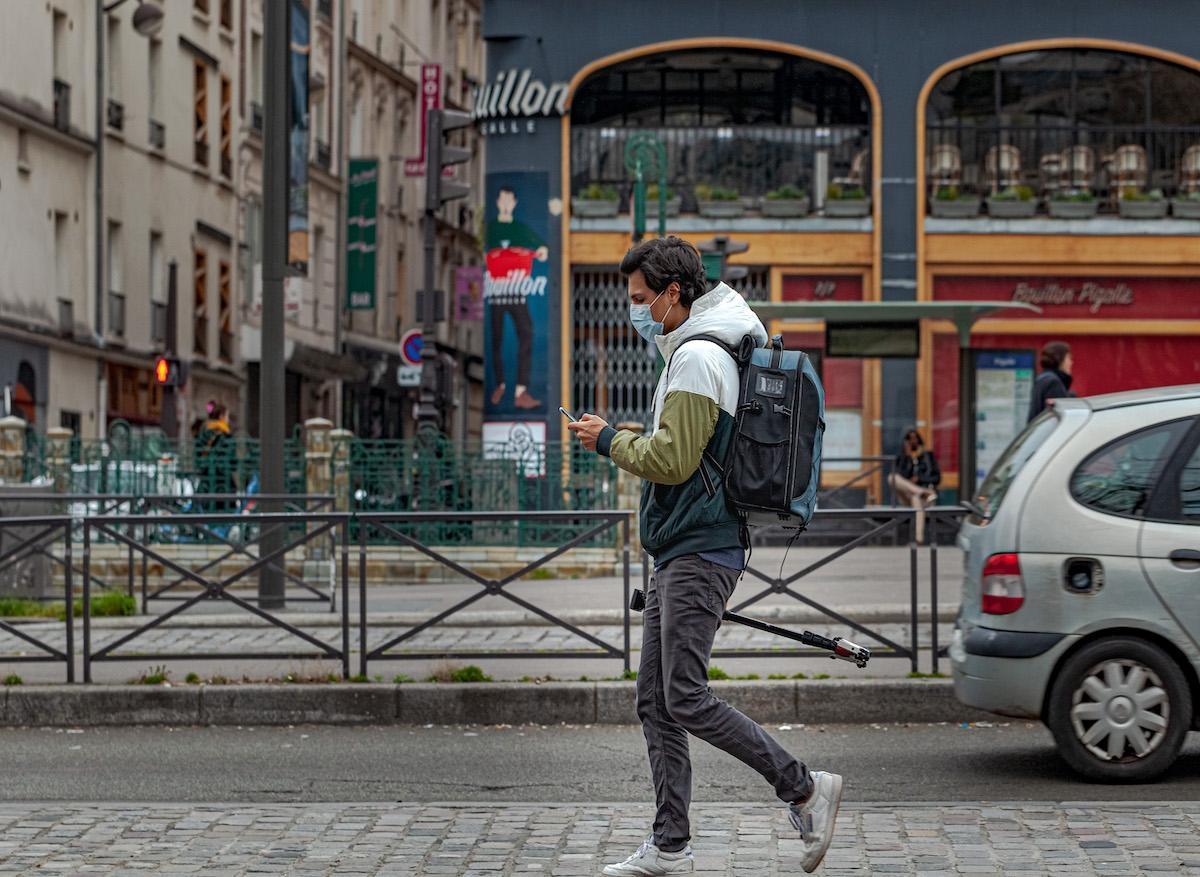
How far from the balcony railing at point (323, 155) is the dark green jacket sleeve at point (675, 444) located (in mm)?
44372

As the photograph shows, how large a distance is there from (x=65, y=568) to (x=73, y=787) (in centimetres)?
304

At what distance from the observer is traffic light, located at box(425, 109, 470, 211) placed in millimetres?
22766

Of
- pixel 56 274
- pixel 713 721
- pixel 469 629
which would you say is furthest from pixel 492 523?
pixel 56 274

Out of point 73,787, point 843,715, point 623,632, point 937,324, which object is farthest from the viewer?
point 937,324

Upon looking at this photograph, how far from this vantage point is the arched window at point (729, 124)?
27453 mm

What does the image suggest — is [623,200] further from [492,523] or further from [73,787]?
[73,787]

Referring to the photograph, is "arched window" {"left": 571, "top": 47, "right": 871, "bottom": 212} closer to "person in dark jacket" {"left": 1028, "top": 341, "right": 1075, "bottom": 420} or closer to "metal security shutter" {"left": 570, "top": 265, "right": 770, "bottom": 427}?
"metal security shutter" {"left": 570, "top": 265, "right": 770, "bottom": 427}

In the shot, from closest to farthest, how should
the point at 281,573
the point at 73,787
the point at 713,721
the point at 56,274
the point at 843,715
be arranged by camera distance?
the point at 713,721 → the point at 73,787 → the point at 843,715 → the point at 281,573 → the point at 56,274

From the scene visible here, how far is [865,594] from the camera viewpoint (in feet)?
38.1

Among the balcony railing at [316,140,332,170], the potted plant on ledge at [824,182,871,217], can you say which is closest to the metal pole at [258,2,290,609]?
the potted plant on ledge at [824,182,871,217]

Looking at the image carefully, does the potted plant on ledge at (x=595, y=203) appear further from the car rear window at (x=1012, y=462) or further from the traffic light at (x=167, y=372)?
the car rear window at (x=1012, y=462)

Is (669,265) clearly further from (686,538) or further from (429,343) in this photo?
(429,343)

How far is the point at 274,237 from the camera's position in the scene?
16266mm

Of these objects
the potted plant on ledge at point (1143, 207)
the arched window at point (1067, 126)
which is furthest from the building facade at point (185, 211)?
the potted plant on ledge at point (1143, 207)
